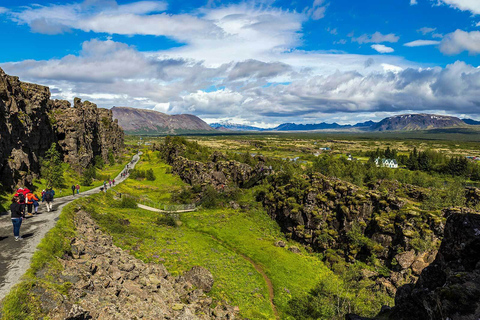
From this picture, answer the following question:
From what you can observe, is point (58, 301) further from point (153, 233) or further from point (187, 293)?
point (153, 233)

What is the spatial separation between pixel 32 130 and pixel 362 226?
96923mm

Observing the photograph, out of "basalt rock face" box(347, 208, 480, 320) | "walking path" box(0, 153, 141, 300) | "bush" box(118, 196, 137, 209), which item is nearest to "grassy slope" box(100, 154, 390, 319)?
"bush" box(118, 196, 137, 209)

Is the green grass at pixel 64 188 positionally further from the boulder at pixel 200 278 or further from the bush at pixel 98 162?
the bush at pixel 98 162

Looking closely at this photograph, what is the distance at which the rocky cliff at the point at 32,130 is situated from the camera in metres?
52.9

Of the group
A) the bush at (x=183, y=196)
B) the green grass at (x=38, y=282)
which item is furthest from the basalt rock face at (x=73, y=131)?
the green grass at (x=38, y=282)

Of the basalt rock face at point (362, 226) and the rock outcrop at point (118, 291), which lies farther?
the basalt rock face at point (362, 226)

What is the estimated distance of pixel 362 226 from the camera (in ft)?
210

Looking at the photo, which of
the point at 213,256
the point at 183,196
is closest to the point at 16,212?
the point at 213,256

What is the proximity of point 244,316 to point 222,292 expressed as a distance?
625 centimetres

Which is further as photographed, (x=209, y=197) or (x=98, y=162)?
(x=98, y=162)

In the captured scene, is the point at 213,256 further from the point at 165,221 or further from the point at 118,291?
the point at 118,291

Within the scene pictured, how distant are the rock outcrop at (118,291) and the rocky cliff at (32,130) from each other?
993 inches

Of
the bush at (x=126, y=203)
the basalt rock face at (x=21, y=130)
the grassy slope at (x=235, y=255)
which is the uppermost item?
the basalt rock face at (x=21, y=130)

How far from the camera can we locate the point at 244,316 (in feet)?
128
